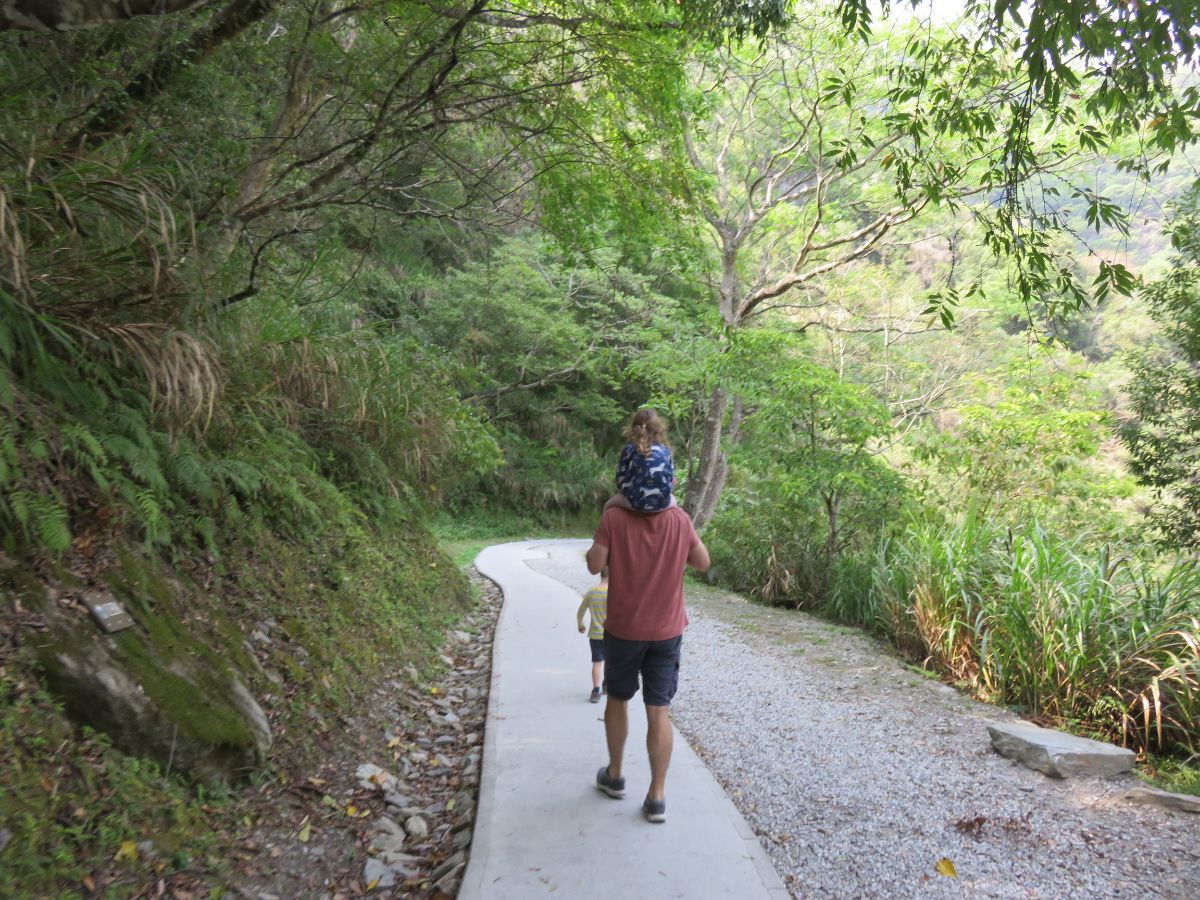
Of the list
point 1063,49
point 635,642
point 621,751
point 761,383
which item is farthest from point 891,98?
point 761,383

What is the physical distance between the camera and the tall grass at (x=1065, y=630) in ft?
16.8

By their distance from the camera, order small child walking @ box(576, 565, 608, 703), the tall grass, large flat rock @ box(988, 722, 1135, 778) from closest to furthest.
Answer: large flat rock @ box(988, 722, 1135, 778), the tall grass, small child walking @ box(576, 565, 608, 703)

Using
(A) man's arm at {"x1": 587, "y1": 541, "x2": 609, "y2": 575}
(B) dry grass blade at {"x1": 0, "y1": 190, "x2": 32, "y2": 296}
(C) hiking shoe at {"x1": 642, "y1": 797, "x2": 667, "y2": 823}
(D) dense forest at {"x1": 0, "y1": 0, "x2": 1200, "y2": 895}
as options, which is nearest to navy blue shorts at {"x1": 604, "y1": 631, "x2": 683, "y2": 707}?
(A) man's arm at {"x1": 587, "y1": 541, "x2": 609, "y2": 575}

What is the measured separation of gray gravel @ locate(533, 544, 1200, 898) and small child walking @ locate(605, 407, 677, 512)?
71.0 inches

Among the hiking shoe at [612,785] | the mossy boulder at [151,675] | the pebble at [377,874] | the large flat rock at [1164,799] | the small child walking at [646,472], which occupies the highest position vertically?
the small child walking at [646,472]

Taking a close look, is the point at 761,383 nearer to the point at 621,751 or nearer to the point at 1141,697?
the point at 1141,697

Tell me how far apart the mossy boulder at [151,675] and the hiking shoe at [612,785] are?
170 cm

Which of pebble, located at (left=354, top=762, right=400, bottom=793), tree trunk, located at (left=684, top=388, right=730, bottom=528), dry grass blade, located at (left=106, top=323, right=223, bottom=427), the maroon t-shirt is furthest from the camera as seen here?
tree trunk, located at (left=684, top=388, right=730, bottom=528)

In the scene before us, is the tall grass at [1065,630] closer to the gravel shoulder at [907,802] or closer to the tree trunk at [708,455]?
the gravel shoulder at [907,802]

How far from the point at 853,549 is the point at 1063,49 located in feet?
28.1

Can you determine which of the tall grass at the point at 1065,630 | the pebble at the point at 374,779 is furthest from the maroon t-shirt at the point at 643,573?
the tall grass at the point at 1065,630

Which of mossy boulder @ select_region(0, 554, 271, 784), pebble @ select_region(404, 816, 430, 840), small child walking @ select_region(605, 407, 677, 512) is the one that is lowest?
pebble @ select_region(404, 816, 430, 840)

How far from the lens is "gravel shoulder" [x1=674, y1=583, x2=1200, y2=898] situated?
330cm

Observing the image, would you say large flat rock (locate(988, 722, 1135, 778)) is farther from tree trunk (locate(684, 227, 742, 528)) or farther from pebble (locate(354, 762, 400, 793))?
tree trunk (locate(684, 227, 742, 528))
